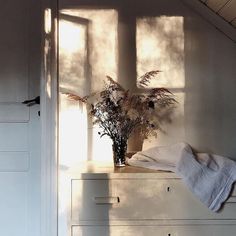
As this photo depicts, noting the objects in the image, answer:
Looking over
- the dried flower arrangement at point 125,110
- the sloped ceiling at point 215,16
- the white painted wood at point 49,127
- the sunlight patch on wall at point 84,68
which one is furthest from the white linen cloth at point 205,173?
the sloped ceiling at point 215,16

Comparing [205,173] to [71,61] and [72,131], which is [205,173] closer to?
[72,131]

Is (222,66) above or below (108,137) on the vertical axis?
above

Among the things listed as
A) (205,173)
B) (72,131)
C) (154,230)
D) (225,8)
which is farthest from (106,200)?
(225,8)

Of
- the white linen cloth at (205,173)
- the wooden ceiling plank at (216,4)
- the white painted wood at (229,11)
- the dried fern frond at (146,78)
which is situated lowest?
the white linen cloth at (205,173)

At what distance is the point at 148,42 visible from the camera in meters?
2.14

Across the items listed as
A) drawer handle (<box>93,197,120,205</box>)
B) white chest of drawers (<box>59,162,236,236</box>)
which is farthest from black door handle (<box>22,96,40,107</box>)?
drawer handle (<box>93,197,120,205</box>)

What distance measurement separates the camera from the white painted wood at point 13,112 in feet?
7.37

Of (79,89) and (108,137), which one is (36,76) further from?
(108,137)

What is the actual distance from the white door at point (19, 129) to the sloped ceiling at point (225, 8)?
41.2 inches

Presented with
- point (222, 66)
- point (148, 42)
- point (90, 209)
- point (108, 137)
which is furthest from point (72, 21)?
point (90, 209)

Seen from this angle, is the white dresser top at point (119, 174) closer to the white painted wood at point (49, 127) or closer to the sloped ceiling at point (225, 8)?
the white painted wood at point (49, 127)

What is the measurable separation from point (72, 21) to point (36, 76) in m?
0.41

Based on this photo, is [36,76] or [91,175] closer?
[91,175]

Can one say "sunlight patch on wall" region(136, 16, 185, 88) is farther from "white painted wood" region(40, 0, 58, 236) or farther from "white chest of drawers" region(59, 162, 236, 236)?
"white chest of drawers" region(59, 162, 236, 236)
